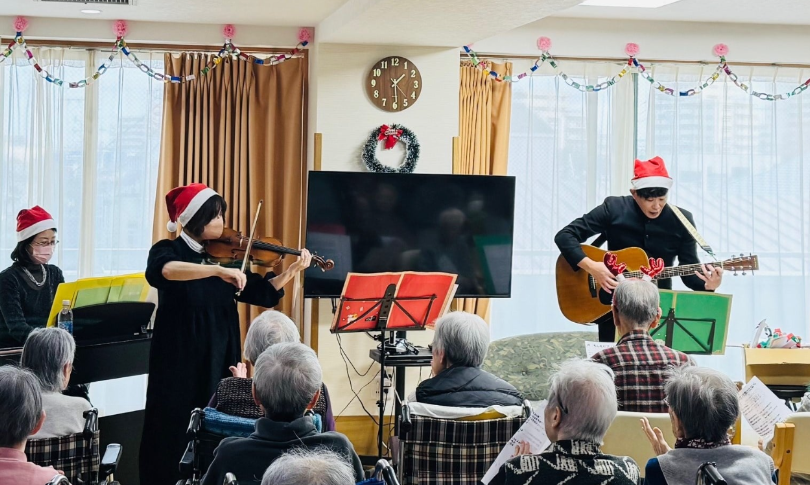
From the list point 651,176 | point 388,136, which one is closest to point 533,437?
point 651,176

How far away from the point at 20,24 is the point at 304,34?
5.63 ft

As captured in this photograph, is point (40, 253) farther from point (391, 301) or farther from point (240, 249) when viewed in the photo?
point (391, 301)

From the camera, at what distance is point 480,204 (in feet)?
16.5

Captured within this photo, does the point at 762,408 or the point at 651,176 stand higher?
the point at 651,176

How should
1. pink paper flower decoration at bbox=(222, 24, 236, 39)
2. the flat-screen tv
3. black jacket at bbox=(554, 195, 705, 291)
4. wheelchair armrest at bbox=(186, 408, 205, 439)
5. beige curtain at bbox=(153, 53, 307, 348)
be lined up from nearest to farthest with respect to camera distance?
1. wheelchair armrest at bbox=(186, 408, 205, 439)
2. black jacket at bbox=(554, 195, 705, 291)
3. the flat-screen tv
4. pink paper flower decoration at bbox=(222, 24, 236, 39)
5. beige curtain at bbox=(153, 53, 307, 348)

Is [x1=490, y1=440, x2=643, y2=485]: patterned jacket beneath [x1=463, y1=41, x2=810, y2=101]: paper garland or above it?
beneath

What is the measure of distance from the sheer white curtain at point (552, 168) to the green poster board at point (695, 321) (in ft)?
7.97

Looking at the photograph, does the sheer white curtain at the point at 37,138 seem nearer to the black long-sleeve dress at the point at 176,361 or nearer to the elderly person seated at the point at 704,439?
the black long-sleeve dress at the point at 176,361

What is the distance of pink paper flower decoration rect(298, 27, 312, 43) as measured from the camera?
543 centimetres

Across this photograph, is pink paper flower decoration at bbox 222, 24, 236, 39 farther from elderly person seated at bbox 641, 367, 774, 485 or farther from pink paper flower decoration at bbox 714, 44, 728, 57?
elderly person seated at bbox 641, 367, 774, 485

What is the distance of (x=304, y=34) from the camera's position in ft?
17.8

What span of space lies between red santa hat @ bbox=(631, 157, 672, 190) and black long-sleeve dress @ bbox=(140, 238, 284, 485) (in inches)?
85.6

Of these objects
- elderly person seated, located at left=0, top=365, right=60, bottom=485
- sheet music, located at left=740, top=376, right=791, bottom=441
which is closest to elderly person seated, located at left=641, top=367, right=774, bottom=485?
sheet music, located at left=740, top=376, right=791, bottom=441

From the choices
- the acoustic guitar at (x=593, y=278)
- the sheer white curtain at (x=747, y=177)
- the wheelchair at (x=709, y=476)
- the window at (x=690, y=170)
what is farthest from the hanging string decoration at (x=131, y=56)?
the wheelchair at (x=709, y=476)
